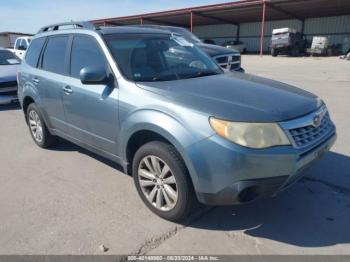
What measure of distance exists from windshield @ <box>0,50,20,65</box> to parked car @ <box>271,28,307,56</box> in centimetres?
2395

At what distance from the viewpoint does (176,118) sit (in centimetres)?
290

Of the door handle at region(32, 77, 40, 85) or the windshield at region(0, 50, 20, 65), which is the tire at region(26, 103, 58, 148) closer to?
the door handle at region(32, 77, 40, 85)

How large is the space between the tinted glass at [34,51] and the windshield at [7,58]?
16.8 ft

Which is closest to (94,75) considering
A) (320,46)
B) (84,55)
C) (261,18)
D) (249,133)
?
(84,55)

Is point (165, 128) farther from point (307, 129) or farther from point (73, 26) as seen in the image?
point (73, 26)

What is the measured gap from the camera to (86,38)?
408 cm

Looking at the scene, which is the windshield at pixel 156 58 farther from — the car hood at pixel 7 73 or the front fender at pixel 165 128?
the car hood at pixel 7 73

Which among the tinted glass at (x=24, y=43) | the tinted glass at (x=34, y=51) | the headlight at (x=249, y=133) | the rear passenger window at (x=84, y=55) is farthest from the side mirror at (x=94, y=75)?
the tinted glass at (x=24, y=43)

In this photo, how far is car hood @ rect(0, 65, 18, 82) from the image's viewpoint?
875cm

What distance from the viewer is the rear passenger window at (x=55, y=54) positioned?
4.48 meters

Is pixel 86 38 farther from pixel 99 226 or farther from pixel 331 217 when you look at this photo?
pixel 331 217

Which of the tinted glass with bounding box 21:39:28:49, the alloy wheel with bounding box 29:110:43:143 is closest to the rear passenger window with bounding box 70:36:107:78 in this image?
the alloy wheel with bounding box 29:110:43:143

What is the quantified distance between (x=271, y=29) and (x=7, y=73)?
1442 inches

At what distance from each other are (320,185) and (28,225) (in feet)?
10.4
